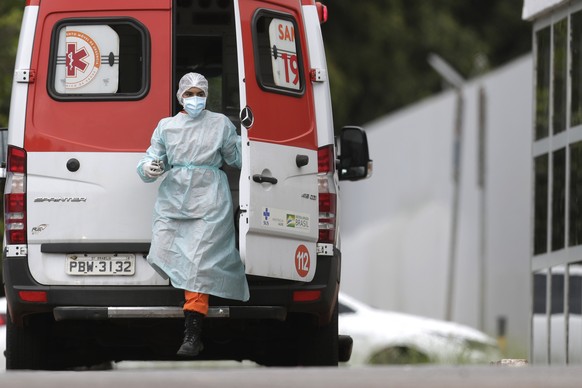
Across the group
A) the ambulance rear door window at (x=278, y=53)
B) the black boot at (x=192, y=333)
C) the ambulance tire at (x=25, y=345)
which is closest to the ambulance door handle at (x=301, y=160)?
the ambulance rear door window at (x=278, y=53)

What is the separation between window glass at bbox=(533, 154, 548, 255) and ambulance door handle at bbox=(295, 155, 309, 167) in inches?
206

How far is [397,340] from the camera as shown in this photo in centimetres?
1773

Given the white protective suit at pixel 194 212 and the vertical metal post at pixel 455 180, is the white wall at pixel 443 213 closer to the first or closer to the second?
the vertical metal post at pixel 455 180

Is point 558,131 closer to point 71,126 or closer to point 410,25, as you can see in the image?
point 71,126

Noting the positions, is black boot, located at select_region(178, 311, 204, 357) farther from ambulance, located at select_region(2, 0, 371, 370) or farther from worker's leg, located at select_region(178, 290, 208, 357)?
ambulance, located at select_region(2, 0, 371, 370)

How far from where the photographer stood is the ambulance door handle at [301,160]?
10.2 metres

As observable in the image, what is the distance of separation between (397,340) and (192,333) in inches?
313

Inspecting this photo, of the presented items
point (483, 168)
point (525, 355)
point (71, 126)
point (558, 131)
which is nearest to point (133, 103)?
point (71, 126)

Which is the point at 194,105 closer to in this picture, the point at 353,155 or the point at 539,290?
the point at 353,155

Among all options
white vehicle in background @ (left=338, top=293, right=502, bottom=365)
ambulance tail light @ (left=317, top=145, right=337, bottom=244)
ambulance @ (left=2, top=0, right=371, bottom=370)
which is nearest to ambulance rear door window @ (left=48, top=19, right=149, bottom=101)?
ambulance @ (left=2, top=0, right=371, bottom=370)

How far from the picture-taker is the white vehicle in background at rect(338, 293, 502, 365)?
17.6 meters

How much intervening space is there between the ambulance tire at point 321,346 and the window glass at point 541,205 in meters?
4.78

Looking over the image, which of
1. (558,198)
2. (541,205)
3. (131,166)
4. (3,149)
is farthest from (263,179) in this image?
(541,205)

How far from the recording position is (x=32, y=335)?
34.6 ft
